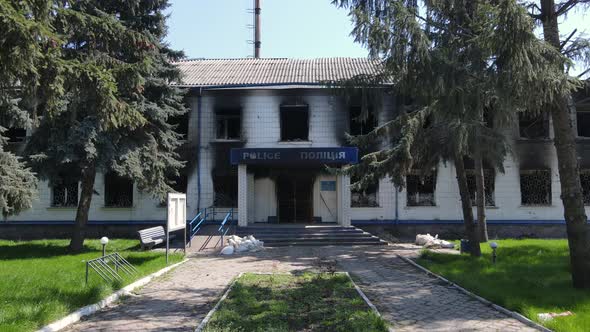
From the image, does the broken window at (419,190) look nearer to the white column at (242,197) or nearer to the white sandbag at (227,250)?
the white column at (242,197)

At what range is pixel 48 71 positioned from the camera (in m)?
7.43

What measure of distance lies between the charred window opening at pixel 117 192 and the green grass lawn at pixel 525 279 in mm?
13912

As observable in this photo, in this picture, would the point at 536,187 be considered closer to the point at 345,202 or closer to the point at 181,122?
the point at 345,202

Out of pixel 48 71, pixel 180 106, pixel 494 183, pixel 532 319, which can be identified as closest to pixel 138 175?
pixel 180 106

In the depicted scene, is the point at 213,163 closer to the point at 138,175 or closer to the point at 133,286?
the point at 138,175

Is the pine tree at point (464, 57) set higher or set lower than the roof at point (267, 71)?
lower

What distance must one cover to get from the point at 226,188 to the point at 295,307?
14022 millimetres

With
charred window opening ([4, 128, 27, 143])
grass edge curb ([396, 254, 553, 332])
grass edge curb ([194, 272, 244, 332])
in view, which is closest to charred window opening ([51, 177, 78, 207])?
charred window opening ([4, 128, 27, 143])

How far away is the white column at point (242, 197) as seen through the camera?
1877cm

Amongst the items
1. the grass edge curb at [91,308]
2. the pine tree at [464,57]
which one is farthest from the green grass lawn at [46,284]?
the pine tree at [464,57]

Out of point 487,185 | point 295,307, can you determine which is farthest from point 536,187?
point 295,307

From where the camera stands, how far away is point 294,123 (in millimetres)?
21406

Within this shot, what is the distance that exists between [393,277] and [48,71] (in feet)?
26.2

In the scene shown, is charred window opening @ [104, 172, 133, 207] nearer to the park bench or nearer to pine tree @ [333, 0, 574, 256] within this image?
the park bench
